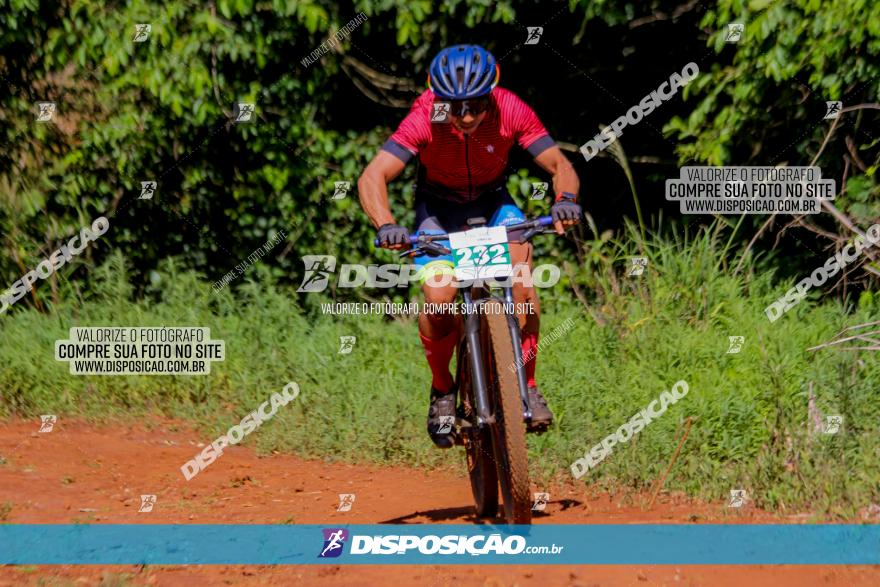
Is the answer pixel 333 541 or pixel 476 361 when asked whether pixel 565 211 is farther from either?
pixel 333 541

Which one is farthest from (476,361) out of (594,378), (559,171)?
(594,378)

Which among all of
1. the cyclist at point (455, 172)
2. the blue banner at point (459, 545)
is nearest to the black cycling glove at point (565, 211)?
the cyclist at point (455, 172)

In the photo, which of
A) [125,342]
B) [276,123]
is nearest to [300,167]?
[276,123]

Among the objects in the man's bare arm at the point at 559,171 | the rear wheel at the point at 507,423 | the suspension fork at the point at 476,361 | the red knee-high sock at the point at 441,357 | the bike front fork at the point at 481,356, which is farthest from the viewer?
the red knee-high sock at the point at 441,357

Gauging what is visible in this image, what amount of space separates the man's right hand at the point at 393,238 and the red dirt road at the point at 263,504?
1.48 m

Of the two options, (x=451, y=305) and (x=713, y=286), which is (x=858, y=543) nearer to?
(x=451, y=305)

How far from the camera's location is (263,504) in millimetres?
6980

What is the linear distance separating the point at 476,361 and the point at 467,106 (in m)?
1.27

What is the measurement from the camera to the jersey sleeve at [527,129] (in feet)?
20.8

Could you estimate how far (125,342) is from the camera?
374 inches

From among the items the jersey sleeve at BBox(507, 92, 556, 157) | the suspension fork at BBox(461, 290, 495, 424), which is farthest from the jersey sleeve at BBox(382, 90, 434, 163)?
the suspension fork at BBox(461, 290, 495, 424)

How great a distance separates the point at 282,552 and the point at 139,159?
5616mm

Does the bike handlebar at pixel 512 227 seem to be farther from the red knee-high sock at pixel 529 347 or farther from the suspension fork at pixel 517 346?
the red knee-high sock at pixel 529 347

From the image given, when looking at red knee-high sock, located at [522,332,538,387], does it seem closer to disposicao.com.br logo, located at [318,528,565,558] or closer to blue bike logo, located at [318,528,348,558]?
disposicao.com.br logo, located at [318,528,565,558]
